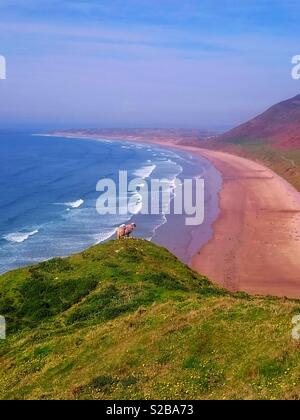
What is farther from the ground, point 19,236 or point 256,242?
point 256,242

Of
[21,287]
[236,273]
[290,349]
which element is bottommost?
[236,273]

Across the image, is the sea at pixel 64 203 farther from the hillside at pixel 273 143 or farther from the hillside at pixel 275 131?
the hillside at pixel 275 131

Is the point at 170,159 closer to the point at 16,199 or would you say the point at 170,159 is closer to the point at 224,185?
the point at 224,185


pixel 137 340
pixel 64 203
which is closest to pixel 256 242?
pixel 64 203

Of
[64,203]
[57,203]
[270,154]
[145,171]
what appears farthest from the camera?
[270,154]

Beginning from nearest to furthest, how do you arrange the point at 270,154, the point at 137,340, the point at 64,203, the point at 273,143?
the point at 137,340, the point at 64,203, the point at 270,154, the point at 273,143

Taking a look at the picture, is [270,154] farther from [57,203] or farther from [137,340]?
[137,340]

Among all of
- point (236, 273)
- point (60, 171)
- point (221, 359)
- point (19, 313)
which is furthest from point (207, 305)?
point (60, 171)

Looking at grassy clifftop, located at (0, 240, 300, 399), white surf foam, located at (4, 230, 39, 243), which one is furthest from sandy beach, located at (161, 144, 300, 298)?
white surf foam, located at (4, 230, 39, 243)
